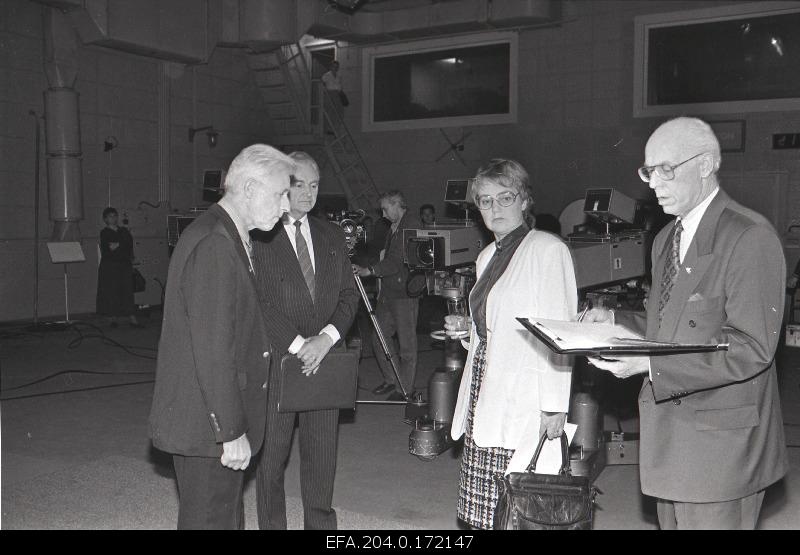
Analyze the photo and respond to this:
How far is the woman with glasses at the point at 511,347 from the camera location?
2.70 m

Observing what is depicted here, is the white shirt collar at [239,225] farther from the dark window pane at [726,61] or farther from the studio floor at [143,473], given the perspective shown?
the dark window pane at [726,61]

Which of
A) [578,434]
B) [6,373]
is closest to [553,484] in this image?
[578,434]

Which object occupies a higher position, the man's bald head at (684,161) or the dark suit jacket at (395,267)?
the man's bald head at (684,161)

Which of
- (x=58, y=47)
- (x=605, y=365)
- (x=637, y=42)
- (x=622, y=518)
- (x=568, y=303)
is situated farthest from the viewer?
(x=637, y=42)

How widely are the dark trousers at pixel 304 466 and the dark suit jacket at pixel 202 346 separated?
770mm

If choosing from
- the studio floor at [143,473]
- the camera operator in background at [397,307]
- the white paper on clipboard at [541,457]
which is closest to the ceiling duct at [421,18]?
the camera operator in background at [397,307]

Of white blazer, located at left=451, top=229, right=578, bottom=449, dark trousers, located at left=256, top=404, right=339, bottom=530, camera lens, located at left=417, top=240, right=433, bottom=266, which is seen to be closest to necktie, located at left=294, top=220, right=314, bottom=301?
dark trousers, located at left=256, top=404, right=339, bottom=530

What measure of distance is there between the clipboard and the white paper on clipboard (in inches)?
27.3

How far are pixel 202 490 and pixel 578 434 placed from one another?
2.78m

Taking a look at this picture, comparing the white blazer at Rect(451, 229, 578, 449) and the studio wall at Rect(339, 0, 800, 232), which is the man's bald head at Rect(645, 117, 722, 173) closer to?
the white blazer at Rect(451, 229, 578, 449)

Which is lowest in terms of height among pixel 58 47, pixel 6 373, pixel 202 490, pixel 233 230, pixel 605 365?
pixel 6 373

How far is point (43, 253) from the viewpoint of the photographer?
11.6m

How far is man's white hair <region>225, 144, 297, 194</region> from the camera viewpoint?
2.44 meters
